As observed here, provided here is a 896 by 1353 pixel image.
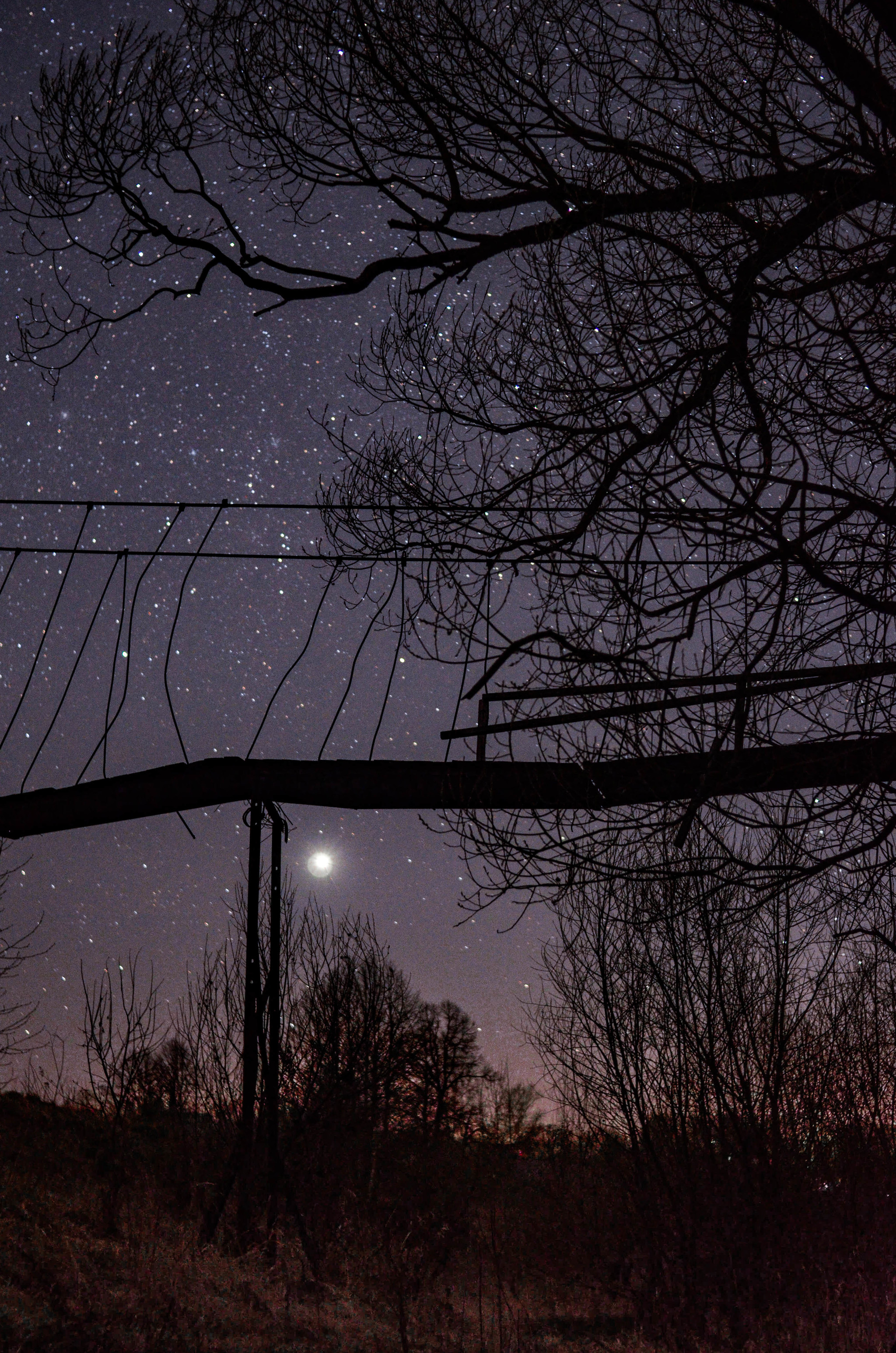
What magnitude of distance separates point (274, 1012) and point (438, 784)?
2.81m

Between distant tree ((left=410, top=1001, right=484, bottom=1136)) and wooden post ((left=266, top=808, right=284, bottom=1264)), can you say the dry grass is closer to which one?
wooden post ((left=266, top=808, right=284, bottom=1264))

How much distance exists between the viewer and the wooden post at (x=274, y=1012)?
8.25 meters

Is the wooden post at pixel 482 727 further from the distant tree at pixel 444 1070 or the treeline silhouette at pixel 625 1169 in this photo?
the distant tree at pixel 444 1070

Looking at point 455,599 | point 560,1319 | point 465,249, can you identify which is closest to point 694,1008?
point 560,1319

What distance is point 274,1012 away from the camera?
8312 mm

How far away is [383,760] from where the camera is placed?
7.16m

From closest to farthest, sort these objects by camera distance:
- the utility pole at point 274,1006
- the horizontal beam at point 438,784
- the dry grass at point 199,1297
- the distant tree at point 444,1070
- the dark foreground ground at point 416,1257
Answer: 1. the horizontal beam at point 438,784
2. the dry grass at point 199,1297
3. the dark foreground ground at point 416,1257
4. the utility pole at point 274,1006
5. the distant tree at point 444,1070

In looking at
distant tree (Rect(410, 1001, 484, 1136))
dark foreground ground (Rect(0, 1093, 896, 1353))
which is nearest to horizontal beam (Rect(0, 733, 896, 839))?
dark foreground ground (Rect(0, 1093, 896, 1353))

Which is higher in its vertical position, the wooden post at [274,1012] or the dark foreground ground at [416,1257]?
the wooden post at [274,1012]

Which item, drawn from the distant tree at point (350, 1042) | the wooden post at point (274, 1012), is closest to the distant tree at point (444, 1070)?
the distant tree at point (350, 1042)

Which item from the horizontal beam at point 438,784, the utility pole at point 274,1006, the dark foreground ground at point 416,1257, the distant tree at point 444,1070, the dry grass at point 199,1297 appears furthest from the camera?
the distant tree at point 444,1070

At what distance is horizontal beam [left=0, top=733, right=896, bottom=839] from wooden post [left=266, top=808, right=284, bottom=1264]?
79cm

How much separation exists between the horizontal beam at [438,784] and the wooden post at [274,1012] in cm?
79

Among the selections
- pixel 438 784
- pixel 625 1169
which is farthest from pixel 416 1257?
pixel 438 784
